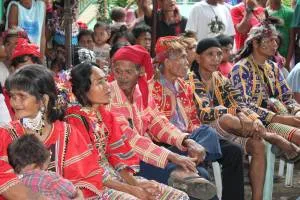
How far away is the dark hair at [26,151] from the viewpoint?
3277 mm

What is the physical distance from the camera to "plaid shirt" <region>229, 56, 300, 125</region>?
19.9ft

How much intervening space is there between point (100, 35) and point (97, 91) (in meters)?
4.48

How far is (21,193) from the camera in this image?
3.23 meters

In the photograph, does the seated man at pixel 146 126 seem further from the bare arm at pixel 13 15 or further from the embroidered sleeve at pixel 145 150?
the bare arm at pixel 13 15

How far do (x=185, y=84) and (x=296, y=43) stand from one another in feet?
12.3

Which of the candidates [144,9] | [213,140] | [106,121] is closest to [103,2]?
[144,9]

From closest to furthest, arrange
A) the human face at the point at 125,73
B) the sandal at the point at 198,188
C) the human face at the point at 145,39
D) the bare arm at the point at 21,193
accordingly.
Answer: the bare arm at the point at 21,193, the sandal at the point at 198,188, the human face at the point at 125,73, the human face at the point at 145,39

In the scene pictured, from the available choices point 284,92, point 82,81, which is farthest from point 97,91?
point 284,92

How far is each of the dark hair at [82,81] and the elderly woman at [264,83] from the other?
223cm

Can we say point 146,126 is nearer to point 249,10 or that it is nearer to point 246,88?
point 246,88

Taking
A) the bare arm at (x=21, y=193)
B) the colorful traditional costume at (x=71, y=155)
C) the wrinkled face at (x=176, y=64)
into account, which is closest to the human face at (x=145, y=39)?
the wrinkled face at (x=176, y=64)

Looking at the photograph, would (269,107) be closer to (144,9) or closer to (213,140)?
(213,140)

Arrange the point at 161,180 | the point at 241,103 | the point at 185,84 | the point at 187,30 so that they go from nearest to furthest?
the point at 161,180 < the point at 185,84 < the point at 241,103 < the point at 187,30

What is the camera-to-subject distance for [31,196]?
3225mm
